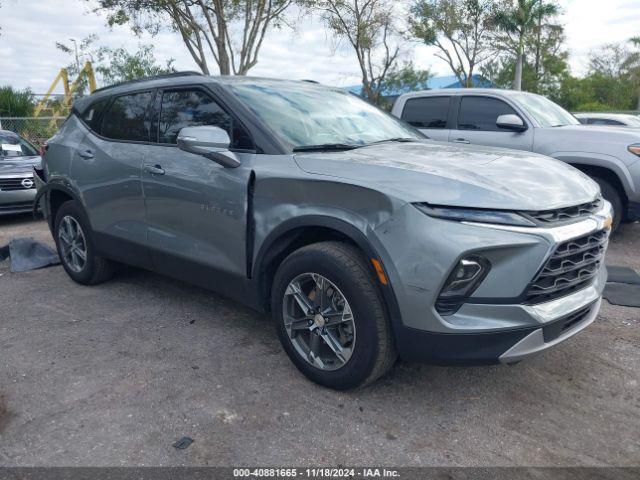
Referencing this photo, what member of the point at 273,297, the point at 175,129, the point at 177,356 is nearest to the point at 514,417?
the point at 273,297

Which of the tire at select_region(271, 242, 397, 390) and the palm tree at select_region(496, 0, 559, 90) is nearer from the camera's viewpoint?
the tire at select_region(271, 242, 397, 390)

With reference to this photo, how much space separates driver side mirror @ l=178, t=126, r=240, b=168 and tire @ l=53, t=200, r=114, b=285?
6.33 feet

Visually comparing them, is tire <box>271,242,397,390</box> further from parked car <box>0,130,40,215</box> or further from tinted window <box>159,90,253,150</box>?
parked car <box>0,130,40,215</box>

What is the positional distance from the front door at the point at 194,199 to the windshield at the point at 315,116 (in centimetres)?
23

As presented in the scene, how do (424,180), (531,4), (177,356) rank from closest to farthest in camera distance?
1. (424,180)
2. (177,356)
3. (531,4)

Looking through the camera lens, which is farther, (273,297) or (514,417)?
(273,297)

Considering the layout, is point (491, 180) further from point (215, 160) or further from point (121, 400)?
point (121, 400)

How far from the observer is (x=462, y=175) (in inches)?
106

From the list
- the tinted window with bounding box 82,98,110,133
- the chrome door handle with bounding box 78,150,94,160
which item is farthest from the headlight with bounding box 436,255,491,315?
the tinted window with bounding box 82,98,110,133

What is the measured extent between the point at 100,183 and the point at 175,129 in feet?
3.13

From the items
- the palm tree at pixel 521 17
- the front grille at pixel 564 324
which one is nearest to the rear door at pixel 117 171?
the front grille at pixel 564 324

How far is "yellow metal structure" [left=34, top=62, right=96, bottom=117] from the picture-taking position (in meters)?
20.5

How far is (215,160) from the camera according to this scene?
330cm

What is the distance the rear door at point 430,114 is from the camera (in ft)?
25.2
